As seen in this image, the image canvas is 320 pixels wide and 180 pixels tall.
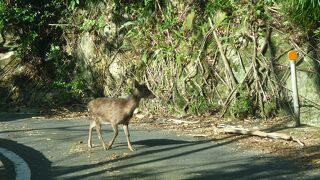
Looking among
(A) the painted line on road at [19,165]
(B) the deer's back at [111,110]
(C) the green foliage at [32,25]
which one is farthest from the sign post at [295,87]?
(C) the green foliage at [32,25]

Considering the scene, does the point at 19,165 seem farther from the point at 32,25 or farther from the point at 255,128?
the point at 32,25

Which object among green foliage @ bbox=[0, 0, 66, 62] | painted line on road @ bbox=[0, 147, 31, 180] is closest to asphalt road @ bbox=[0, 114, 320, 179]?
painted line on road @ bbox=[0, 147, 31, 180]

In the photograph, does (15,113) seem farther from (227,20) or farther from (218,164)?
(218,164)

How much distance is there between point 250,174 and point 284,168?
717 mm

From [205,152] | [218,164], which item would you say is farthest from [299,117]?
[218,164]

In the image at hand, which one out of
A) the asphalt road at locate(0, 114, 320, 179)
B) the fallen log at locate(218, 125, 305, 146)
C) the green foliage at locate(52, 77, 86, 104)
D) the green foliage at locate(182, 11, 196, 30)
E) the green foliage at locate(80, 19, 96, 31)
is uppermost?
the green foliage at locate(80, 19, 96, 31)

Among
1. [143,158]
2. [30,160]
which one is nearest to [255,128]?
[143,158]

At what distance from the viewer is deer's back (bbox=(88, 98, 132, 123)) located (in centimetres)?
1195

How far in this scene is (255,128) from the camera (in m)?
13.7

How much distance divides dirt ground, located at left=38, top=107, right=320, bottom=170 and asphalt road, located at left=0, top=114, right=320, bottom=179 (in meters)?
0.35

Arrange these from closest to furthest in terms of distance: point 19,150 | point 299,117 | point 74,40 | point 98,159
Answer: point 98,159 → point 19,150 → point 299,117 → point 74,40

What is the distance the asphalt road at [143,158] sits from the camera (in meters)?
9.16

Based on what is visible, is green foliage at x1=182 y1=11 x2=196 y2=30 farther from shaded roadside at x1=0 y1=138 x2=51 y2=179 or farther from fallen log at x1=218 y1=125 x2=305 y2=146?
shaded roadside at x1=0 y1=138 x2=51 y2=179

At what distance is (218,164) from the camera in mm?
9805
